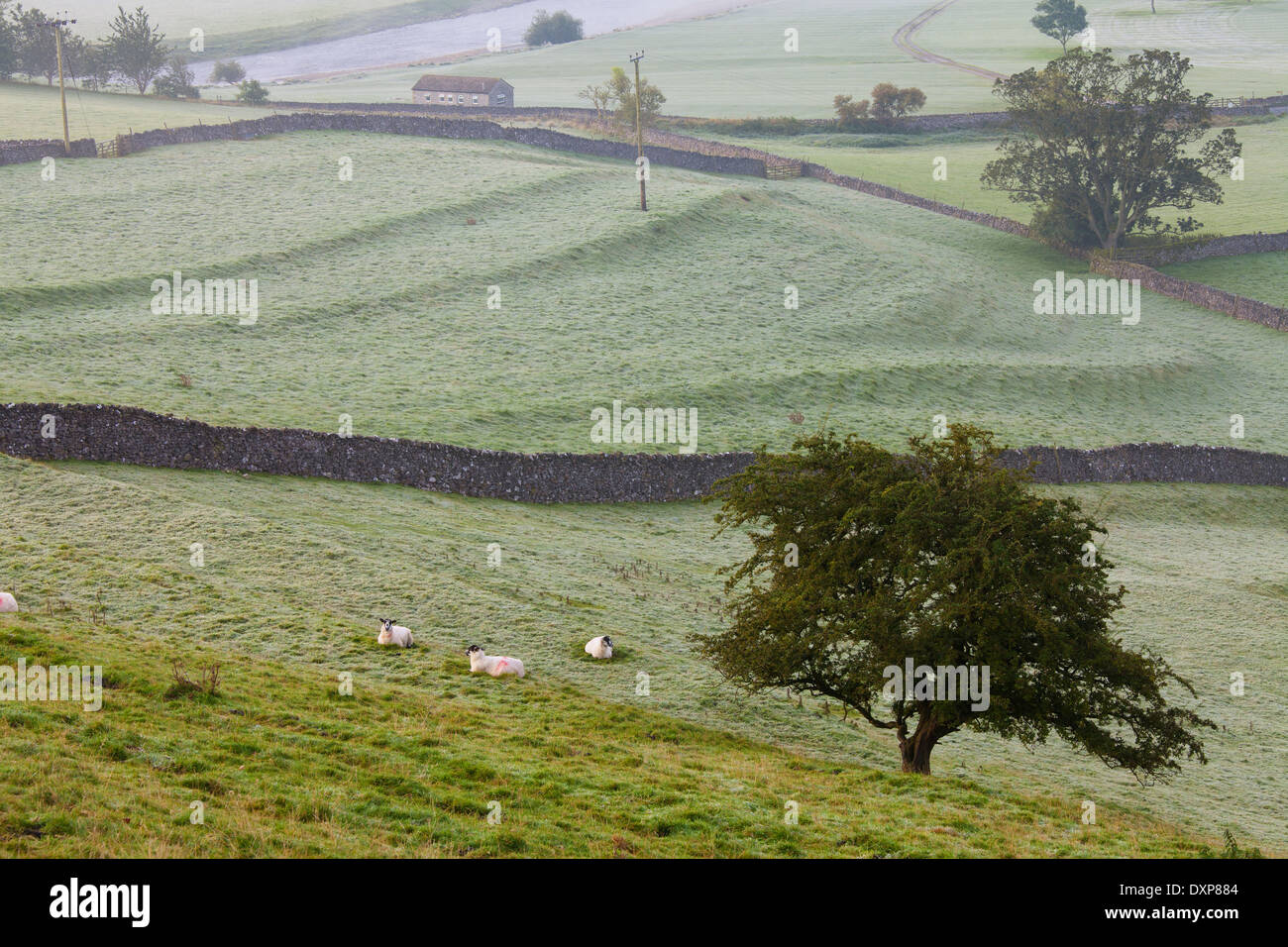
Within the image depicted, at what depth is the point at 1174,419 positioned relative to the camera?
49062mm

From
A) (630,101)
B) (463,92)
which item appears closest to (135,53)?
(463,92)

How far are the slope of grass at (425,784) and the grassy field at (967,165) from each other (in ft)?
220

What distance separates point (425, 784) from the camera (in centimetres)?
1502

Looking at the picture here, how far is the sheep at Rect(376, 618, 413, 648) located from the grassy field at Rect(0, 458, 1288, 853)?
0.37 metres

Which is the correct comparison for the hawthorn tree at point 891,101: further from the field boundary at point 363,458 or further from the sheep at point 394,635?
the sheep at point 394,635

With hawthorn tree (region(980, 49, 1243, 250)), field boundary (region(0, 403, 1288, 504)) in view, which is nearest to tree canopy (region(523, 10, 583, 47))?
hawthorn tree (region(980, 49, 1243, 250))

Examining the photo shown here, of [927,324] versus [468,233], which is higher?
[468,233]

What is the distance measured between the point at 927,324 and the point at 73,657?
150 ft

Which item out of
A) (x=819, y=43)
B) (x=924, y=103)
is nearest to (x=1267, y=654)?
(x=924, y=103)

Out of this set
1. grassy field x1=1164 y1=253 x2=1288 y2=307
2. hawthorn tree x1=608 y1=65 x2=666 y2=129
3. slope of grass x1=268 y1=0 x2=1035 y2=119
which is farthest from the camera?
slope of grass x1=268 y1=0 x2=1035 y2=119

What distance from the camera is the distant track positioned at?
135 meters

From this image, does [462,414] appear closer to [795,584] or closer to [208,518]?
[208,518]

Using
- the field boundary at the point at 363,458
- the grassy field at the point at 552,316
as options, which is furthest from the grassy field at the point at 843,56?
the field boundary at the point at 363,458

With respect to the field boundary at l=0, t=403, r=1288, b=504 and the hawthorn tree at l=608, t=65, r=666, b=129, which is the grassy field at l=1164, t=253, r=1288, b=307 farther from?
the hawthorn tree at l=608, t=65, r=666, b=129
